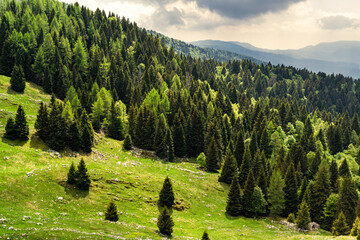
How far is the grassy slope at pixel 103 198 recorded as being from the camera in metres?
34.6

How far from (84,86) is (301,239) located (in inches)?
4045

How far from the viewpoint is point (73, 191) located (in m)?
48.6

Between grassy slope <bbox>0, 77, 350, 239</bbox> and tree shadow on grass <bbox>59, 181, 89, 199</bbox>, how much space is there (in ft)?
0.61

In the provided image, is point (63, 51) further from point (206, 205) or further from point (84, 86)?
point (206, 205)

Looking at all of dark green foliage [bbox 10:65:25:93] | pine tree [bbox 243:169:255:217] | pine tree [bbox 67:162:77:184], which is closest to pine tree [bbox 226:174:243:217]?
pine tree [bbox 243:169:255:217]

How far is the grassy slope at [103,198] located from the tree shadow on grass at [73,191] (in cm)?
19

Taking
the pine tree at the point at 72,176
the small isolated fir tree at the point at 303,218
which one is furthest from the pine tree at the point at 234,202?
the pine tree at the point at 72,176

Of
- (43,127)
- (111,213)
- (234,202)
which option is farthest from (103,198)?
(234,202)

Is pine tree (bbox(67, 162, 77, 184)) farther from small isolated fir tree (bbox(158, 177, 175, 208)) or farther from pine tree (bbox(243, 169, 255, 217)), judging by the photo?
pine tree (bbox(243, 169, 255, 217))

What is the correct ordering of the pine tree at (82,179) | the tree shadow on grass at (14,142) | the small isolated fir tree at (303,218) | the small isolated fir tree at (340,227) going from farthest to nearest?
1. the small isolated fir tree at (303,218)
2. the small isolated fir tree at (340,227)
3. the tree shadow on grass at (14,142)
4. the pine tree at (82,179)

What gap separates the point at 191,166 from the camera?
3711 inches

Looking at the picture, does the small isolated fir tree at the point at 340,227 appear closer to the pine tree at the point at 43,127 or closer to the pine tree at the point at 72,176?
the pine tree at the point at 72,176

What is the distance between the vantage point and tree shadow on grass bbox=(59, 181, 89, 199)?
47531mm

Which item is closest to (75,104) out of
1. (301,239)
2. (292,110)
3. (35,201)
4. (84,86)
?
(84,86)
